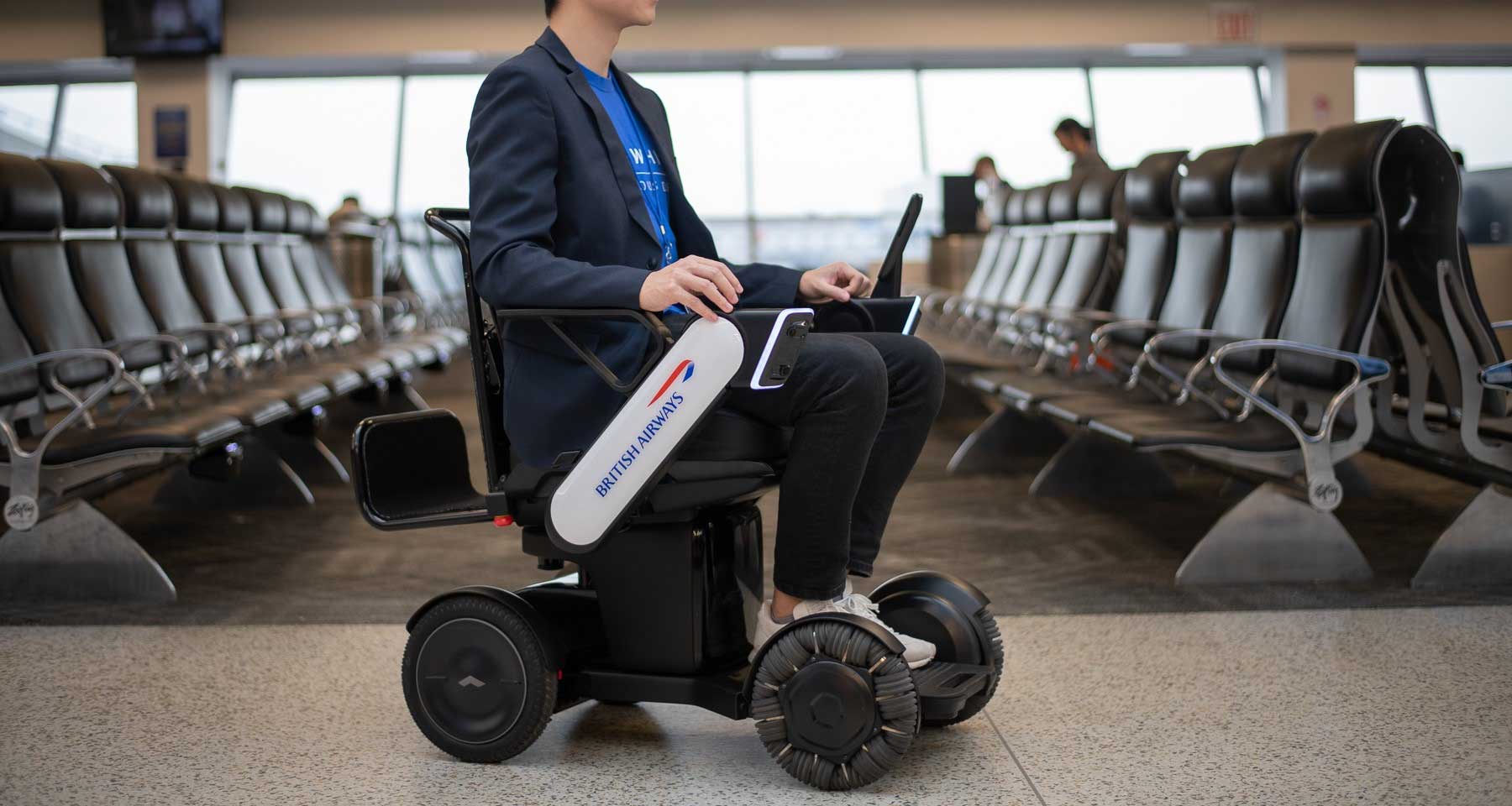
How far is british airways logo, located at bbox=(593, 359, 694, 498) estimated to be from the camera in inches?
67.4

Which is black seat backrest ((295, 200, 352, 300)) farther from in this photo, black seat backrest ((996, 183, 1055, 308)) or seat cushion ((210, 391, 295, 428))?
black seat backrest ((996, 183, 1055, 308))

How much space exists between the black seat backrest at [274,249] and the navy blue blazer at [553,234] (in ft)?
14.2

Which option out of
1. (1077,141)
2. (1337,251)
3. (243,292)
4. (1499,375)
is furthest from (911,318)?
(1077,141)

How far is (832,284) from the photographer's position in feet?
6.65

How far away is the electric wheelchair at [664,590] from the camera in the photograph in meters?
1.73

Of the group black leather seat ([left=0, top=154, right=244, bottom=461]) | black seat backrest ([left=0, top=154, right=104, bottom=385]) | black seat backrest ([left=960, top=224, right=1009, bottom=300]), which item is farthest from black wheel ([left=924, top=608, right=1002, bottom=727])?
black seat backrest ([left=960, top=224, right=1009, bottom=300])

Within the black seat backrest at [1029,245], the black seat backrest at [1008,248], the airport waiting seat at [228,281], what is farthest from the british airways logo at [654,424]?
the black seat backrest at [1008,248]

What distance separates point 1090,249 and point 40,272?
376 cm

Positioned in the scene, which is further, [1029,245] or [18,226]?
[1029,245]

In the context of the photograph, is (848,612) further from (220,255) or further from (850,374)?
(220,255)

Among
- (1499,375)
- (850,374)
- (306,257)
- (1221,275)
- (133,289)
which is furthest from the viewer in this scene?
(306,257)

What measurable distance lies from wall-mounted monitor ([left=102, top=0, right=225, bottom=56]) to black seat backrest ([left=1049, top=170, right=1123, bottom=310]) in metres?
9.41

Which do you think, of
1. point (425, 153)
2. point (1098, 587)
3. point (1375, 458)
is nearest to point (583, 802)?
point (1098, 587)

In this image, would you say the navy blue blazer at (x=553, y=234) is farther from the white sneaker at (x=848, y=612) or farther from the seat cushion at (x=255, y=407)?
the seat cushion at (x=255, y=407)
